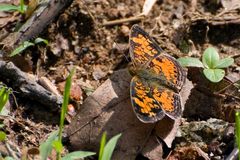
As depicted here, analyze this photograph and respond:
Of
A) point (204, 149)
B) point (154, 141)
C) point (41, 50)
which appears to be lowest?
point (204, 149)

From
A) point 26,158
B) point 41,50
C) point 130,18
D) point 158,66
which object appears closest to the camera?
point 26,158

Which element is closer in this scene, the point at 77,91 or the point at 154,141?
the point at 154,141

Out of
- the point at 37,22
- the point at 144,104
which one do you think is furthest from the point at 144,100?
the point at 37,22

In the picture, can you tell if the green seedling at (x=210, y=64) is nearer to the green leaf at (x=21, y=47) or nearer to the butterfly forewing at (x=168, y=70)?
the butterfly forewing at (x=168, y=70)

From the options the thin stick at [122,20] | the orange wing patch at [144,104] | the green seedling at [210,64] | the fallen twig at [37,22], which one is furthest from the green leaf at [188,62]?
the fallen twig at [37,22]

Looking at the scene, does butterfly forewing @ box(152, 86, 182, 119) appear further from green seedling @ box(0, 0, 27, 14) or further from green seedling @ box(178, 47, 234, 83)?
green seedling @ box(0, 0, 27, 14)

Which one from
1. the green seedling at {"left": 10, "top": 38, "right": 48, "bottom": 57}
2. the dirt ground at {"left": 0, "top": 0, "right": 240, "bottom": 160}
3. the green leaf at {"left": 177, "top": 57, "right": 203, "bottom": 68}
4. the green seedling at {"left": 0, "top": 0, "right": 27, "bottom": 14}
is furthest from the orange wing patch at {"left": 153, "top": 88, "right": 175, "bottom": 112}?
the green seedling at {"left": 0, "top": 0, "right": 27, "bottom": 14}

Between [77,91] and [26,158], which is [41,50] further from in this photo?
[26,158]

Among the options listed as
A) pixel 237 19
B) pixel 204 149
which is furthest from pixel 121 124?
pixel 237 19
